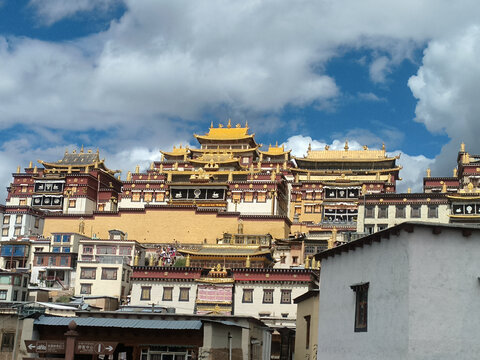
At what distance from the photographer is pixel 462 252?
21.9 m

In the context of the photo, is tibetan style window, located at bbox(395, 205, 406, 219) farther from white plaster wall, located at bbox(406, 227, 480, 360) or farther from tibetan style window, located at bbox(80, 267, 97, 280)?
white plaster wall, located at bbox(406, 227, 480, 360)

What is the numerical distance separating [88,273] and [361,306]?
149 feet

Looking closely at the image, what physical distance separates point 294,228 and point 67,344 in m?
57.6

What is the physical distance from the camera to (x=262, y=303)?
55.6m

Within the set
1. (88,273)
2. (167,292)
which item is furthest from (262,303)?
(88,273)

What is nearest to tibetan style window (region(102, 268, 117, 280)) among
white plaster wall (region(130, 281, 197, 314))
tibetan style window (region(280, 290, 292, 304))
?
white plaster wall (region(130, 281, 197, 314))

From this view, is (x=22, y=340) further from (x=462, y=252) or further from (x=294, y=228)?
(x=294, y=228)

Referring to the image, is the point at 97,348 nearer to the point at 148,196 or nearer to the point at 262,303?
the point at 262,303

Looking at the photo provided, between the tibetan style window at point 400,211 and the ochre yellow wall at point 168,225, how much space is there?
1468 cm

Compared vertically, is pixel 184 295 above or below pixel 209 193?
below

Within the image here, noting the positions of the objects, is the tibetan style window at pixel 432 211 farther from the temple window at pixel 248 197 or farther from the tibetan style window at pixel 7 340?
the tibetan style window at pixel 7 340

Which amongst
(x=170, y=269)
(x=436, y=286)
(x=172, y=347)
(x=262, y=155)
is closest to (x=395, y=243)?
(x=436, y=286)

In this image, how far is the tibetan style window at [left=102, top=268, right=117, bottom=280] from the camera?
65219 mm

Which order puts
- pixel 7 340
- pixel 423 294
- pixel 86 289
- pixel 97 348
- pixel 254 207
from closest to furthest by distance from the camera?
pixel 423 294, pixel 97 348, pixel 7 340, pixel 86 289, pixel 254 207
